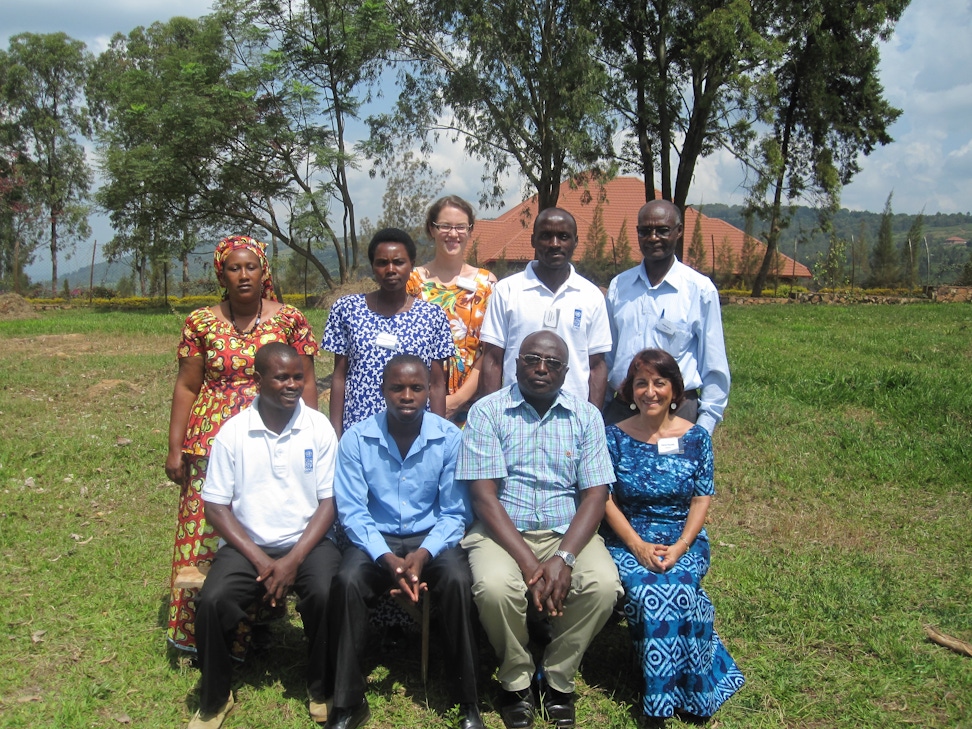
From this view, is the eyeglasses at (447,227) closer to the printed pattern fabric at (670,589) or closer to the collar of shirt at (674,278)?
the collar of shirt at (674,278)

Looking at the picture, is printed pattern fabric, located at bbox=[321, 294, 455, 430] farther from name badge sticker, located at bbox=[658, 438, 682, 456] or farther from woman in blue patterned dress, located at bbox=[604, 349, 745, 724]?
name badge sticker, located at bbox=[658, 438, 682, 456]

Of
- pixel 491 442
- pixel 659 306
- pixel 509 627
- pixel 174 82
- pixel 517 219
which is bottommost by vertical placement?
→ pixel 509 627

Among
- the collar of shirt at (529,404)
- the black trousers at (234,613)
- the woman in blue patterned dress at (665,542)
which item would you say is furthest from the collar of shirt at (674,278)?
the black trousers at (234,613)

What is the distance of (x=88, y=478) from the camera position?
21.8ft

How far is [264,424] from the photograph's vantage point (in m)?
3.53

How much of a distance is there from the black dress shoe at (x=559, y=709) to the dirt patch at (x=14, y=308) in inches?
876

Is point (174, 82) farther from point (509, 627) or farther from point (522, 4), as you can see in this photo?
point (509, 627)

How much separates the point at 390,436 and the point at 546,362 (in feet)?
2.53

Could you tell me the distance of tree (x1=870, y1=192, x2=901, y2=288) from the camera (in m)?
37.3

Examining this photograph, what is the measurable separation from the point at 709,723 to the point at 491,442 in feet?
4.88

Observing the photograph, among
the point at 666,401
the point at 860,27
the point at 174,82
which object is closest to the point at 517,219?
the point at 174,82

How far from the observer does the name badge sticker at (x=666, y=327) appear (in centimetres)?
390

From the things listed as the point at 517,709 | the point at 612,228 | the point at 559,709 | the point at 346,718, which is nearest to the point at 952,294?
the point at 612,228

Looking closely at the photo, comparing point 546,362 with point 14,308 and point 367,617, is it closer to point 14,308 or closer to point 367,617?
point 367,617
